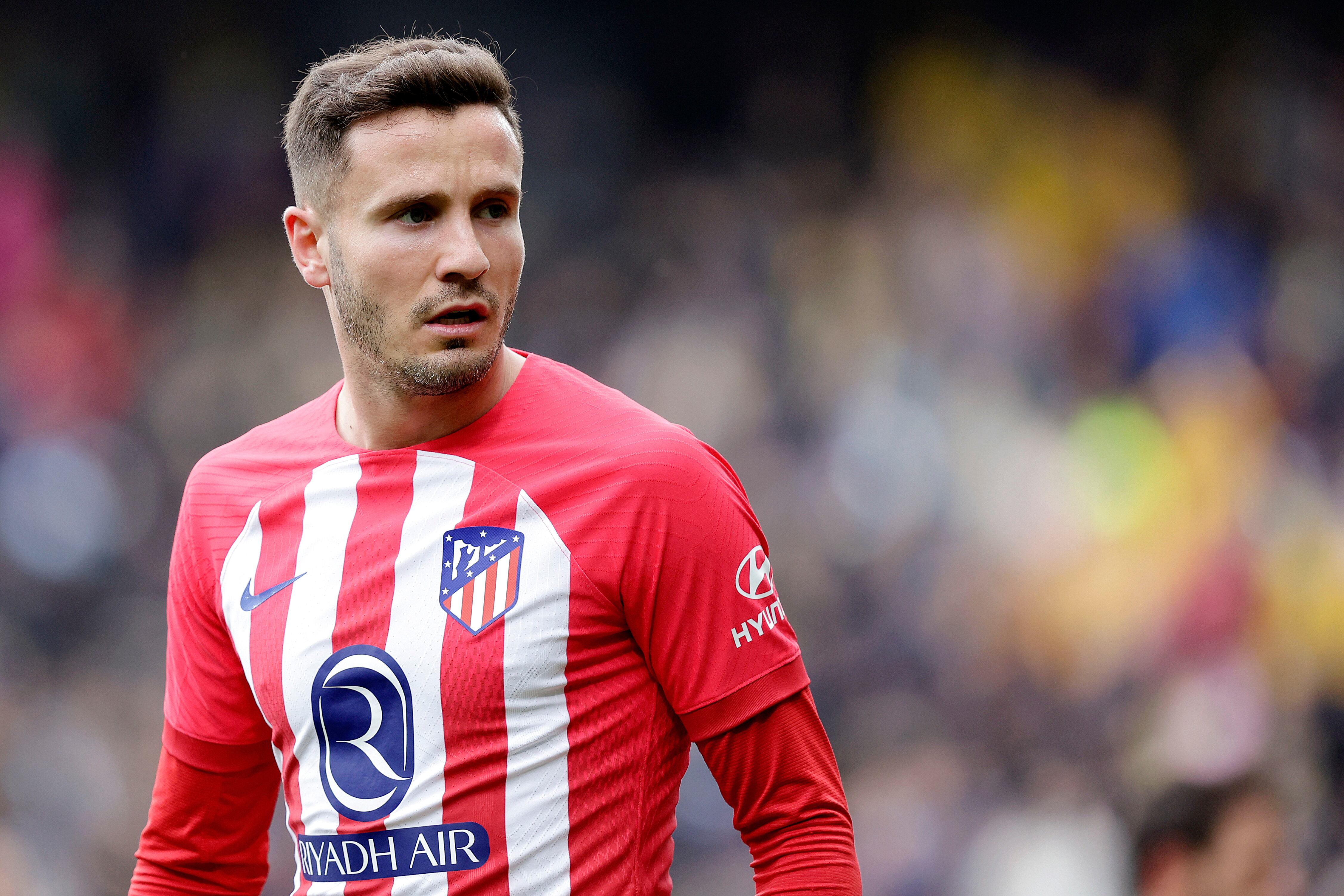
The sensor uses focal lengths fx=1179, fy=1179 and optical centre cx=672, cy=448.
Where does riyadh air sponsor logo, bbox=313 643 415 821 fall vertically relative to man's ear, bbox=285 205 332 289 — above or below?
below

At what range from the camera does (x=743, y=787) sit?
1.25m

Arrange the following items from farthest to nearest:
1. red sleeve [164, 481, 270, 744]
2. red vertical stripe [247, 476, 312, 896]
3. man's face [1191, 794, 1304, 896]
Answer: man's face [1191, 794, 1304, 896] < red sleeve [164, 481, 270, 744] < red vertical stripe [247, 476, 312, 896]

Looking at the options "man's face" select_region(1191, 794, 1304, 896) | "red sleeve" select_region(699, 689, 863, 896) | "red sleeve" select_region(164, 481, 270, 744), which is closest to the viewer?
"red sleeve" select_region(699, 689, 863, 896)

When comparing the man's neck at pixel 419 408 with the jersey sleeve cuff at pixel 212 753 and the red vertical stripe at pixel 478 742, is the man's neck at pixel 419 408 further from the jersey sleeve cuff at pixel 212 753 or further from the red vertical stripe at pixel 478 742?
the jersey sleeve cuff at pixel 212 753

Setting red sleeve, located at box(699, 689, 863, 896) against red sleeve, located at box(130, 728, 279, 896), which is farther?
red sleeve, located at box(130, 728, 279, 896)

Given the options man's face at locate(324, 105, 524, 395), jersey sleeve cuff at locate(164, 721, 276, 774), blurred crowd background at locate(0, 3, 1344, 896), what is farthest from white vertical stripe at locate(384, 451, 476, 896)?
blurred crowd background at locate(0, 3, 1344, 896)

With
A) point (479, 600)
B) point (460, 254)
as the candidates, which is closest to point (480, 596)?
point (479, 600)

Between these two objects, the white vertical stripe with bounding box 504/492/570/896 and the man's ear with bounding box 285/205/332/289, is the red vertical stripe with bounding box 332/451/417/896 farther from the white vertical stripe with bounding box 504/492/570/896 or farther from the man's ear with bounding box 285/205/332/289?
the man's ear with bounding box 285/205/332/289

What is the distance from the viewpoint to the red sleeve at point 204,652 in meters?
1.44

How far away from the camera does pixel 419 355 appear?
1299 millimetres

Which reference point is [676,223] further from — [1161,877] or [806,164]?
[1161,877]

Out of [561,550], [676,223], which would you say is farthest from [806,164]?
[561,550]

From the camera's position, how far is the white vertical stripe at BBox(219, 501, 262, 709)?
1.37 m

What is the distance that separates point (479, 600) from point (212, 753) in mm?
464
